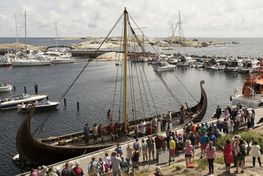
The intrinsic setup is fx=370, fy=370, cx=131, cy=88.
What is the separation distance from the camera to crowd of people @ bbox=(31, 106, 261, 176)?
628 inches

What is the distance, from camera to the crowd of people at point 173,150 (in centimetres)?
1595

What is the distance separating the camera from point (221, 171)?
16.6 meters

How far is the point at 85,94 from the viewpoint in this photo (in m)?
57.6

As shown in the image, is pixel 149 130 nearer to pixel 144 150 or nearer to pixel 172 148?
pixel 144 150

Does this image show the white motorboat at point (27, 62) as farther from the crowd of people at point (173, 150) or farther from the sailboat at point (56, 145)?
the crowd of people at point (173, 150)

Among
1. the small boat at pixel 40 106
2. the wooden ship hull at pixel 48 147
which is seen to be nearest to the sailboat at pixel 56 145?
the wooden ship hull at pixel 48 147

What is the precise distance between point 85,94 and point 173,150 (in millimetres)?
40234

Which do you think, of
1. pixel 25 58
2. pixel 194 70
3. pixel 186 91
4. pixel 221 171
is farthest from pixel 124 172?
pixel 25 58

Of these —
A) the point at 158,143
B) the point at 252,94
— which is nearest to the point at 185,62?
the point at 252,94

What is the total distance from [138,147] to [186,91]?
136 feet

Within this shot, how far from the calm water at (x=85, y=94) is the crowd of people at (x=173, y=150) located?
31.3 ft

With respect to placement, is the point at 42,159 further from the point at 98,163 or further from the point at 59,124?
the point at 59,124

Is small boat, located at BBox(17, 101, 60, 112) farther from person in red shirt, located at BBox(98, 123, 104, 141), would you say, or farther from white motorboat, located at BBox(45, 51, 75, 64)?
white motorboat, located at BBox(45, 51, 75, 64)

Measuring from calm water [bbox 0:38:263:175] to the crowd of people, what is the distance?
9531mm
